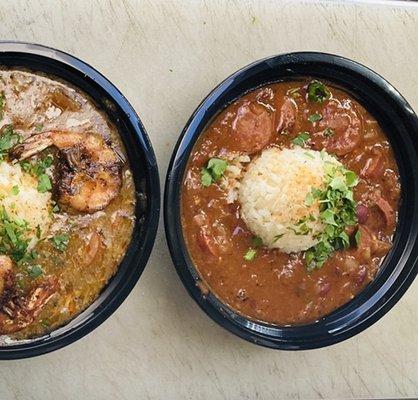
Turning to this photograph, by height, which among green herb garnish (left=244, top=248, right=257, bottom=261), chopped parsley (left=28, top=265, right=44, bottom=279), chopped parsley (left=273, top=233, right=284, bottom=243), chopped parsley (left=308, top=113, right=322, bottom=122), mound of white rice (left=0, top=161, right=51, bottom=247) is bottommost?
chopped parsley (left=28, top=265, right=44, bottom=279)

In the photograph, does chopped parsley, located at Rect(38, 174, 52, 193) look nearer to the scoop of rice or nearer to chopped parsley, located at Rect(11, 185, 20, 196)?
chopped parsley, located at Rect(11, 185, 20, 196)

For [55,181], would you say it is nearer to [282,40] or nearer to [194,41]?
[194,41]

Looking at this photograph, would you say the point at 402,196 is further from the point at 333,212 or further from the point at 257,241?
the point at 257,241

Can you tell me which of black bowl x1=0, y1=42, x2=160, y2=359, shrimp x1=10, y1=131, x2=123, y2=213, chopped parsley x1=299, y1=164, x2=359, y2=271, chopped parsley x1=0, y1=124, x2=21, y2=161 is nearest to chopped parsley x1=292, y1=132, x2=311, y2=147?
chopped parsley x1=299, y1=164, x2=359, y2=271

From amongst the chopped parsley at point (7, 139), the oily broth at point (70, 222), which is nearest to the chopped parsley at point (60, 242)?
the oily broth at point (70, 222)

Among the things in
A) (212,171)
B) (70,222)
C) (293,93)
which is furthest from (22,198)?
(293,93)

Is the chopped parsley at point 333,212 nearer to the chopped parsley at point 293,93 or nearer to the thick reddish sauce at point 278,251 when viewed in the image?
the thick reddish sauce at point 278,251

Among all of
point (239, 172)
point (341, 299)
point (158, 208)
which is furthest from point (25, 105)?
point (341, 299)
